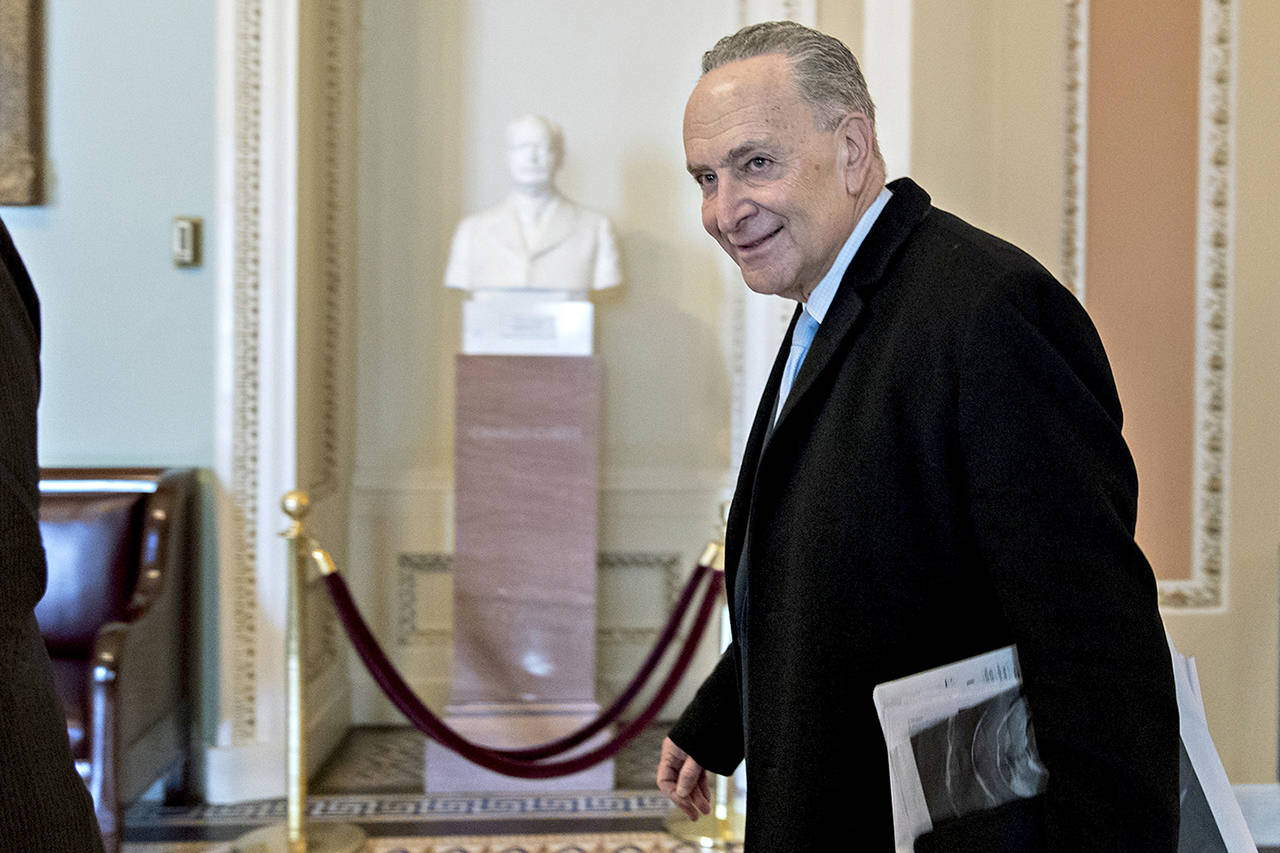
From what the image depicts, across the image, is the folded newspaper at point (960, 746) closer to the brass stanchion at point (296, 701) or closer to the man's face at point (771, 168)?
the man's face at point (771, 168)

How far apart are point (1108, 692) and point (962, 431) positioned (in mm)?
282

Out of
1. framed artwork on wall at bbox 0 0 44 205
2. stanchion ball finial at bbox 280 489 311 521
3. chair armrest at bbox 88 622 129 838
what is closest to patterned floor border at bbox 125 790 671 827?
chair armrest at bbox 88 622 129 838

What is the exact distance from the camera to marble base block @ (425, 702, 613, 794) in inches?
164

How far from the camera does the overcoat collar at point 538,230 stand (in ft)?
13.9

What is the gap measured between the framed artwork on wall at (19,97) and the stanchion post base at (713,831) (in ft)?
10.3

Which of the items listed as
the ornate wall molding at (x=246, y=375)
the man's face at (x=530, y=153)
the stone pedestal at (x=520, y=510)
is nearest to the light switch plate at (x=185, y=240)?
the ornate wall molding at (x=246, y=375)

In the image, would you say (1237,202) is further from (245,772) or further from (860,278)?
(245,772)

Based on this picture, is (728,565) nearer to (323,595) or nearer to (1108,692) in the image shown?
(1108,692)

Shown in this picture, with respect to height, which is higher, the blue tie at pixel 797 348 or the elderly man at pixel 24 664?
the blue tie at pixel 797 348

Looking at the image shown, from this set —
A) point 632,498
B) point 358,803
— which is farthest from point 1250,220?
point 358,803

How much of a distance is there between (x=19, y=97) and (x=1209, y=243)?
4.06 meters

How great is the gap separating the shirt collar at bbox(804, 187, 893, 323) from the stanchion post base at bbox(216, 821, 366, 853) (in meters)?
2.85

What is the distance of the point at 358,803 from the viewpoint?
4023 millimetres

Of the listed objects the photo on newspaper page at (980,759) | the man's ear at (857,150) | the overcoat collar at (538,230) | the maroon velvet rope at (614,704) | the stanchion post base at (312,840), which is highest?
the overcoat collar at (538,230)
